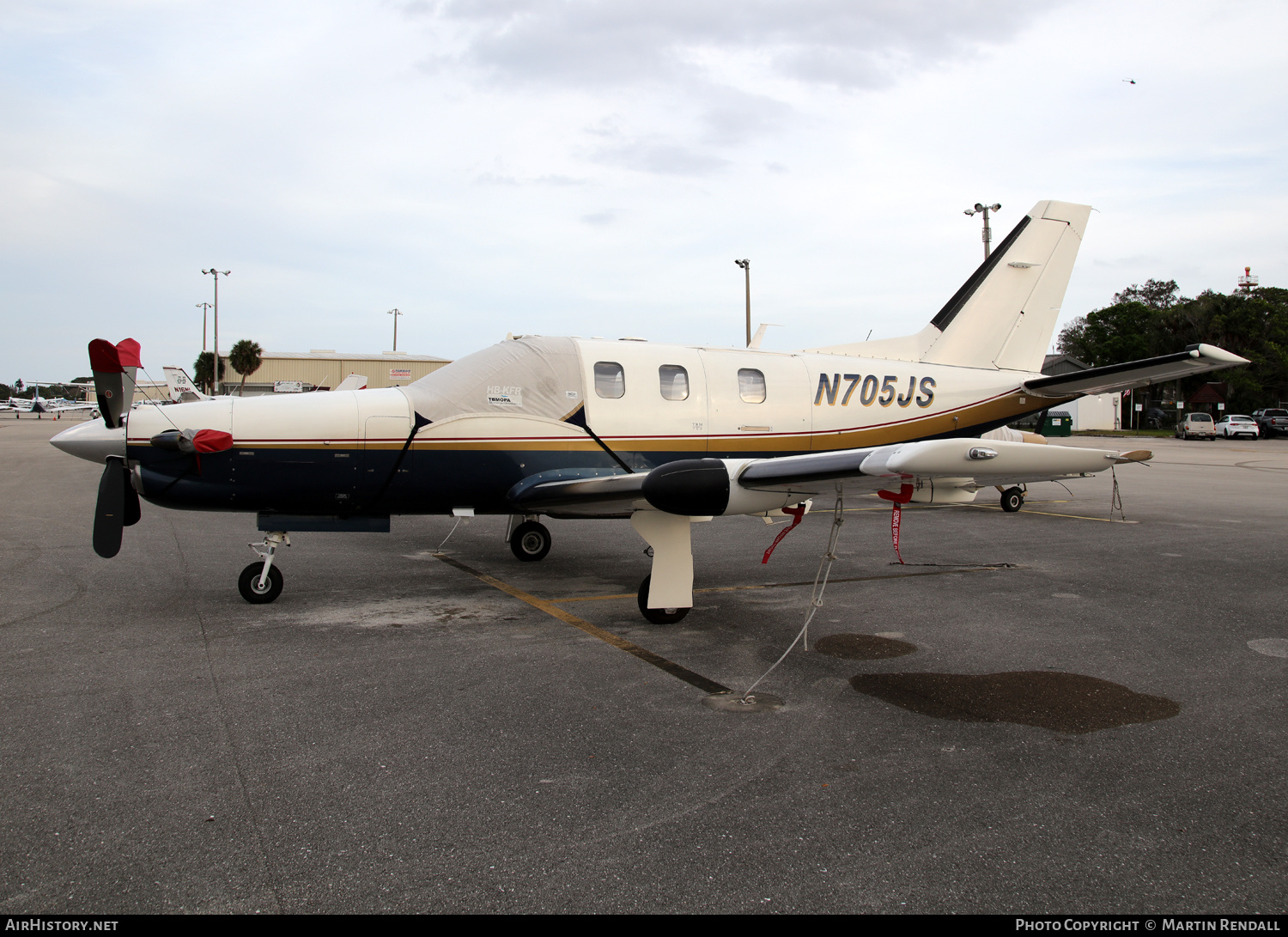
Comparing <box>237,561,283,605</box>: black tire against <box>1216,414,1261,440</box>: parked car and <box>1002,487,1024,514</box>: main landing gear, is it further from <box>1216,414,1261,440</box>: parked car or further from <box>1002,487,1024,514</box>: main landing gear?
<box>1216,414,1261,440</box>: parked car

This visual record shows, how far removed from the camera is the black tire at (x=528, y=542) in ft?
32.3

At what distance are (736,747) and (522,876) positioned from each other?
Result: 5.10 ft

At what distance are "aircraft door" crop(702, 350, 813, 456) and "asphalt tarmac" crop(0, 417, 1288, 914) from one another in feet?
5.76

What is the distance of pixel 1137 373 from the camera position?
330 inches

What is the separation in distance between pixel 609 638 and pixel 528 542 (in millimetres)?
3823

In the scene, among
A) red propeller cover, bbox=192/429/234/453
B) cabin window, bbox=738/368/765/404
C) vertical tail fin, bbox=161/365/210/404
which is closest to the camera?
red propeller cover, bbox=192/429/234/453

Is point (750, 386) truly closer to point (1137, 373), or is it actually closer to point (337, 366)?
point (1137, 373)

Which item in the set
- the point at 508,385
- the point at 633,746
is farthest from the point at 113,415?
the point at 633,746

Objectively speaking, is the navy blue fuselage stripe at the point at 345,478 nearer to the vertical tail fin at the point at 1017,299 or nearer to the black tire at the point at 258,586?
the black tire at the point at 258,586

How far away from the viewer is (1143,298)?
88000 mm

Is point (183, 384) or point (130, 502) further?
point (183, 384)

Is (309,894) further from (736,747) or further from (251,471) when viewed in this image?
(251,471)

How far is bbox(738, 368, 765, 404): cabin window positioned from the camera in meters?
8.99

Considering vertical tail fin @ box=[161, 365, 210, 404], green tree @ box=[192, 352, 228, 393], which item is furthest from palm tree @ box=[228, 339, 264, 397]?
vertical tail fin @ box=[161, 365, 210, 404]
